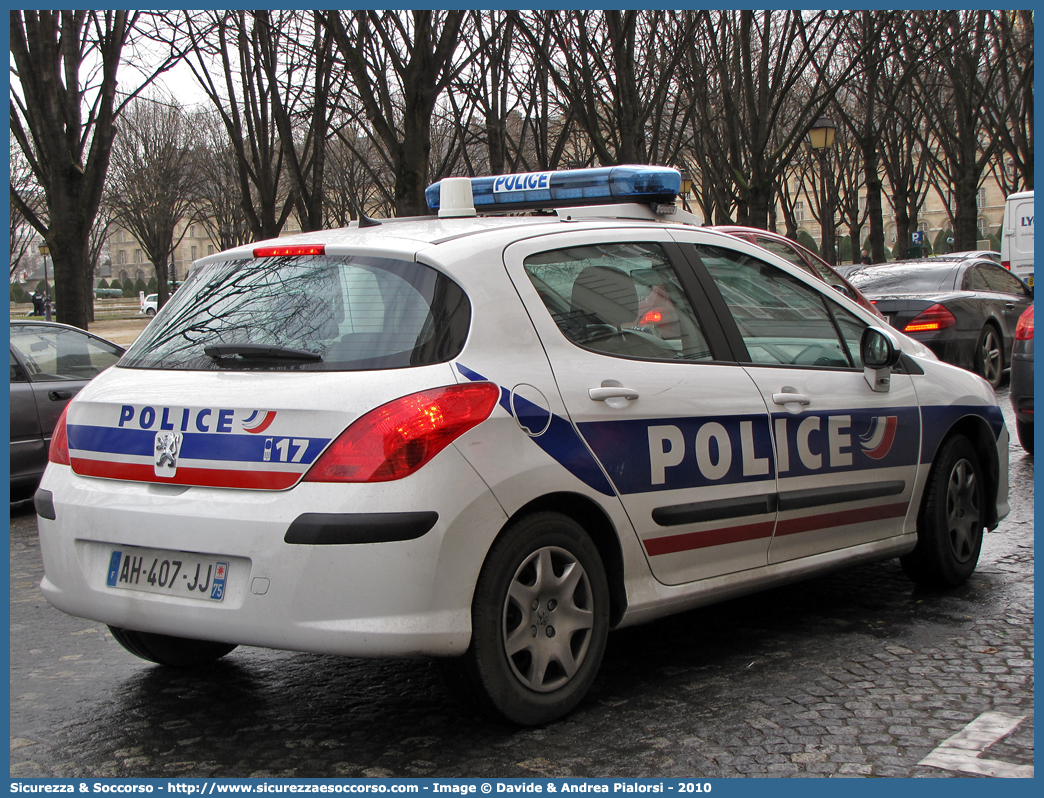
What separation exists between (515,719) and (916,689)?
140 cm

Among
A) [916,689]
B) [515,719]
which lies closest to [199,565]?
[515,719]

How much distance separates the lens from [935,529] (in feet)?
17.1

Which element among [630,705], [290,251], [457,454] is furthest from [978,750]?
[290,251]

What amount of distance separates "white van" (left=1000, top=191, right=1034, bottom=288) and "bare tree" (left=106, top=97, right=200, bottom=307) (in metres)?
29.0

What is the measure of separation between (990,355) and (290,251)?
1202 cm

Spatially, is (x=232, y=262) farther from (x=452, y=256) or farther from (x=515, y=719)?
(x=515, y=719)

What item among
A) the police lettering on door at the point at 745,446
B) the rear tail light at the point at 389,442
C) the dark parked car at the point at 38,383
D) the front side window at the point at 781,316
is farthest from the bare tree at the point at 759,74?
the rear tail light at the point at 389,442

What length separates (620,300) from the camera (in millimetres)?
4152

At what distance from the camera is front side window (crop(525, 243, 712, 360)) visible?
13.0ft

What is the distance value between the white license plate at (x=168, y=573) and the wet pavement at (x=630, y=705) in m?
0.50

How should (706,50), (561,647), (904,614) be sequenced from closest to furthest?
(561,647)
(904,614)
(706,50)

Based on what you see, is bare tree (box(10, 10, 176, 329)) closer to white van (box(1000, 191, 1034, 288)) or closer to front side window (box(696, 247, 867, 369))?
front side window (box(696, 247, 867, 369))

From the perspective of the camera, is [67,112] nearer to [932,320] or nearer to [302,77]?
[302,77]

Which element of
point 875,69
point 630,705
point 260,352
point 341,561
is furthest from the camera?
point 875,69
